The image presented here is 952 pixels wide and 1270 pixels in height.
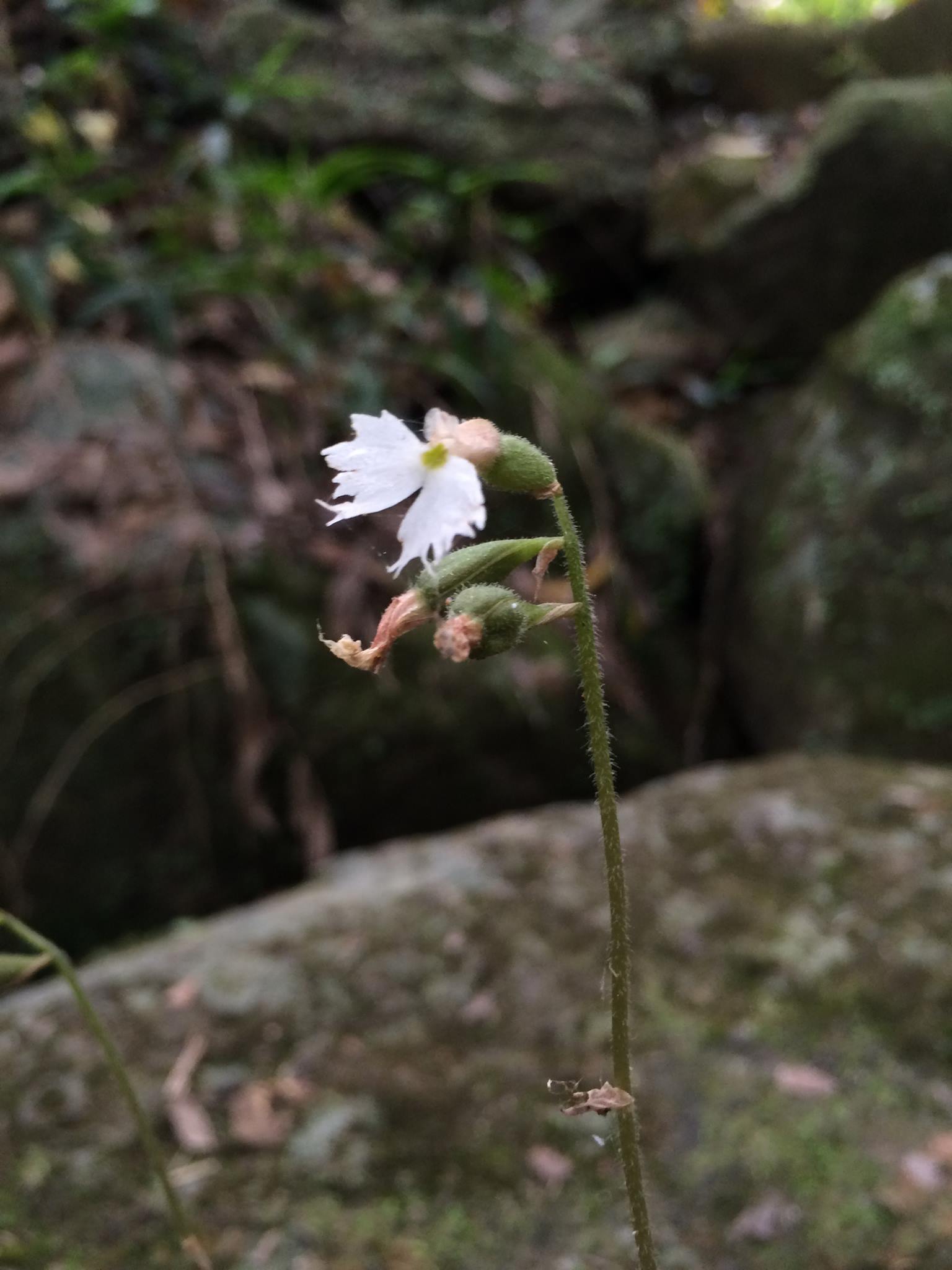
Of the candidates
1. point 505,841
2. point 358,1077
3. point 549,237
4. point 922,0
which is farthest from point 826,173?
point 358,1077

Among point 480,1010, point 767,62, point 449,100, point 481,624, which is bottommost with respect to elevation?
point 480,1010

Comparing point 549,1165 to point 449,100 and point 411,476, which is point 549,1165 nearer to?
point 411,476

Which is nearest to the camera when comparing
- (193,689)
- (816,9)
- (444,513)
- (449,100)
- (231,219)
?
(444,513)

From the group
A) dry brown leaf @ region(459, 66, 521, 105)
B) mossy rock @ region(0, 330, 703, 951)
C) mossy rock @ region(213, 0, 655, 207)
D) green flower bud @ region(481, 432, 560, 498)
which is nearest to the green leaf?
green flower bud @ region(481, 432, 560, 498)

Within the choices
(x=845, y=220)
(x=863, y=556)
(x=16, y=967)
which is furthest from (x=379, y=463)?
(x=845, y=220)

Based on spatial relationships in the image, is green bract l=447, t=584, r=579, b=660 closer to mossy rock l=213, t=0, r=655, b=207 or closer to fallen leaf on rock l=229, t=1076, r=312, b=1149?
fallen leaf on rock l=229, t=1076, r=312, b=1149

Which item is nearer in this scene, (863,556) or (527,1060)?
(527,1060)

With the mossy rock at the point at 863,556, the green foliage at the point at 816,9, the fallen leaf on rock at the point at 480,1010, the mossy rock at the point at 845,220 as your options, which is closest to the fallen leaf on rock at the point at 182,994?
the fallen leaf on rock at the point at 480,1010
